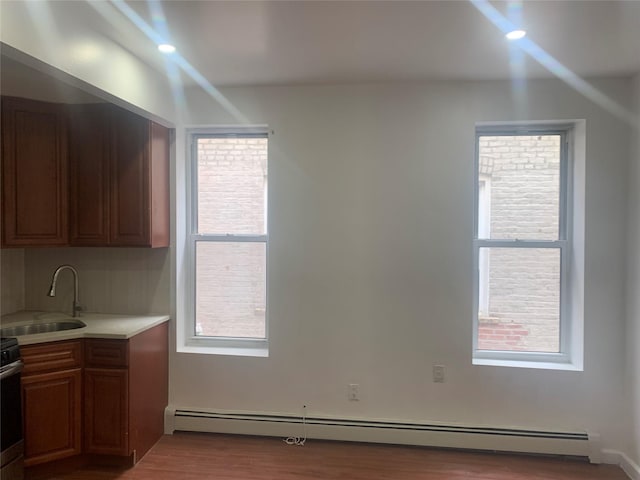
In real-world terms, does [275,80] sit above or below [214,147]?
above

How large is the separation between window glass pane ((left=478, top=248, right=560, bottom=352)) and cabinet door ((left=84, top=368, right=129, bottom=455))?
2.53m

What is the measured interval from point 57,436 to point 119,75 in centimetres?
215

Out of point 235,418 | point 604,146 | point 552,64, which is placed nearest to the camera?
point 552,64

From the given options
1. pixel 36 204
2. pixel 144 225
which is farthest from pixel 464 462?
pixel 36 204

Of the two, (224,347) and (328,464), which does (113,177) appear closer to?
(224,347)

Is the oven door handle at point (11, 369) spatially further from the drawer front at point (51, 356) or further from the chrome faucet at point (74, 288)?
the chrome faucet at point (74, 288)

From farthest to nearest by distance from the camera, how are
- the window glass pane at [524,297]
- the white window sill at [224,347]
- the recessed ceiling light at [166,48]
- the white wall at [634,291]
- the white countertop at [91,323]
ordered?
1. the white window sill at [224,347]
2. the window glass pane at [524,297]
3. the white wall at [634,291]
4. the white countertop at [91,323]
5. the recessed ceiling light at [166,48]

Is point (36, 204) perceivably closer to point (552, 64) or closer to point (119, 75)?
point (119, 75)

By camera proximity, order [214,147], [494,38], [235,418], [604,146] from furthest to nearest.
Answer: [214,147] < [235,418] < [604,146] < [494,38]

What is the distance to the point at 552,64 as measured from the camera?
2.33m

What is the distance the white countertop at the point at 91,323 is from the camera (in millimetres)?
2264

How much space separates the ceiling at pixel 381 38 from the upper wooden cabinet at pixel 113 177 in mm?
569

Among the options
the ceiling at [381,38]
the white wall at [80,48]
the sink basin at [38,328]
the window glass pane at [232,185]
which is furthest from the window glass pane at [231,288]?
the ceiling at [381,38]

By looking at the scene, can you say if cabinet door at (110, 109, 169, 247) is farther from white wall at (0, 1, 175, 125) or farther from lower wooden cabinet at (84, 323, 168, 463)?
lower wooden cabinet at (84, 323, 168, 463)
